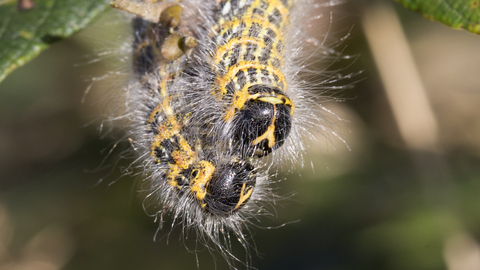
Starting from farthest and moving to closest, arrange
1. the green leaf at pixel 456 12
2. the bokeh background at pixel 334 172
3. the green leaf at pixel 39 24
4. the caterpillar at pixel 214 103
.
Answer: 1. the bokeh background at pixel 334 172
2. the green leaf at pixel 39 24
3. the green leaf at pixel 456 12
4. the caterpillar at pixel 214 103

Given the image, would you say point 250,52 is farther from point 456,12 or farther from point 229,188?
point 456,12

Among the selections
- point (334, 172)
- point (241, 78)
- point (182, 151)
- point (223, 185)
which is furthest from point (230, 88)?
point (334, 172)

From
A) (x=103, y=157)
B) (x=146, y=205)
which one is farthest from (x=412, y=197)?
(x=103, y=157)

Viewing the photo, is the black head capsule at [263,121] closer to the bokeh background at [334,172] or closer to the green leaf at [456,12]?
the green leaf at [456,12]

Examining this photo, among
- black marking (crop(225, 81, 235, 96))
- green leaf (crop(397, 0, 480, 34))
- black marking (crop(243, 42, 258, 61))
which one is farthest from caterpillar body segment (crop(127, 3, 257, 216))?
green leaf (crop(397, 0, 480, 34))

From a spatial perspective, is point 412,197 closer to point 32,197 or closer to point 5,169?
point 32,197

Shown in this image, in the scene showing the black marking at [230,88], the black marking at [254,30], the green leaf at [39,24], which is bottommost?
the black marking at [230,88]

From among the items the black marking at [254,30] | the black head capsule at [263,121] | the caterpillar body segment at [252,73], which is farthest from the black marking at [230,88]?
the black marking at [254,30]
